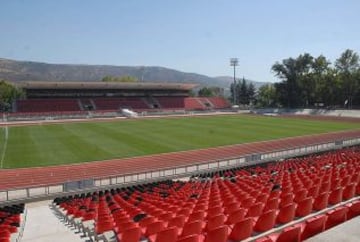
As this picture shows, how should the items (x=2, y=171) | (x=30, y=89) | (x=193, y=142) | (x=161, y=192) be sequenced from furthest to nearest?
(x=30, y=89) < (x=193, y=142) < (x=2, y=171) < (x=161, y=192)

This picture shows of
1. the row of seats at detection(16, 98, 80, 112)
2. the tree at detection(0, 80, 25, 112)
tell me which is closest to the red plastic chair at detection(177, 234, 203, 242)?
the row of seats at detection(16, 98, 80, 112)

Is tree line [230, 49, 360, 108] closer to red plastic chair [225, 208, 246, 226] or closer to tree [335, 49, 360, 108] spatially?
tree [335, 49, 360, 108]

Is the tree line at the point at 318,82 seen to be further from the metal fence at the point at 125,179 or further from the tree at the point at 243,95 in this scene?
the metal fence at the point at 125,179

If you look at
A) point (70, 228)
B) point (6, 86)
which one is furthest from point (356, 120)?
point (6, 86)

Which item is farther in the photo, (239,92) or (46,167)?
(239,92)

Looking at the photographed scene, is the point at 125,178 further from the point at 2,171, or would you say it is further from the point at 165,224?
the point at 165,224

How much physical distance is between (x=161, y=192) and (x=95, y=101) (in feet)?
220

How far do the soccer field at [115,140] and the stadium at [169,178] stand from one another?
0.11 m

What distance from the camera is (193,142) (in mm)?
38750

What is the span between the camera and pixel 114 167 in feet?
90.6

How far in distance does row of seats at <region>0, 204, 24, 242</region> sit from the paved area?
13.8 inches

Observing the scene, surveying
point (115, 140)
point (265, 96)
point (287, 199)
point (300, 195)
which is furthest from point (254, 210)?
point (265, 96)

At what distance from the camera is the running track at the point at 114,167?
24375 millimetres

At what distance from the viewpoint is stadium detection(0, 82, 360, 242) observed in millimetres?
7215
